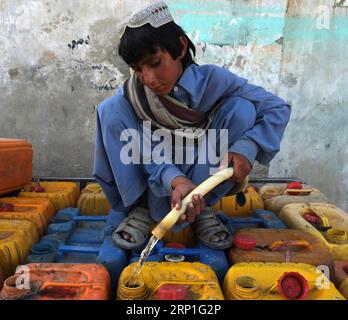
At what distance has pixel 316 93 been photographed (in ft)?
10.4

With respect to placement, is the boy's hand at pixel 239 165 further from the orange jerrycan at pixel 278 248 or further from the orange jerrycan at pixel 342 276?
the orange jerrycan at pixel 342 276

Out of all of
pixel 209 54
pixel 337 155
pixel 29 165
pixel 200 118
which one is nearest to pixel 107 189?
pixel 200 118

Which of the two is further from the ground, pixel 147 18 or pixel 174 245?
pixel 147 18

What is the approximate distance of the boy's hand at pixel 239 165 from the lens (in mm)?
1622

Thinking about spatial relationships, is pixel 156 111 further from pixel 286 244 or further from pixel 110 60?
pixel 110 60

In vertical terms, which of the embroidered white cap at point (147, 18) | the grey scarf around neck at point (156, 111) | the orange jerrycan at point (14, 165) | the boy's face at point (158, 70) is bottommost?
the orange jerrycan at point (14, 165)

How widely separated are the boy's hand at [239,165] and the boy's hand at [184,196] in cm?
19

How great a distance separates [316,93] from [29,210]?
2237mm

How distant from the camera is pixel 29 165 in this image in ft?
7.70

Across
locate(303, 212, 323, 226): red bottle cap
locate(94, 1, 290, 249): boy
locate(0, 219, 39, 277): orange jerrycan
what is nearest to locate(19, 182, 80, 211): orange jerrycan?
locate(0, 219, 39, 277): orange jerrycan

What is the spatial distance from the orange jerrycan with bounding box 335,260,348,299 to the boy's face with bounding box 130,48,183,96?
0.97m

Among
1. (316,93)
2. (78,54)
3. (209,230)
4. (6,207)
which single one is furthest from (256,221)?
(78,54)

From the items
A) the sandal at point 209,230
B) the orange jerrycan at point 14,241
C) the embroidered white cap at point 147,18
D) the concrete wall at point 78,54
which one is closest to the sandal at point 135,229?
the sandal at point 209,230
